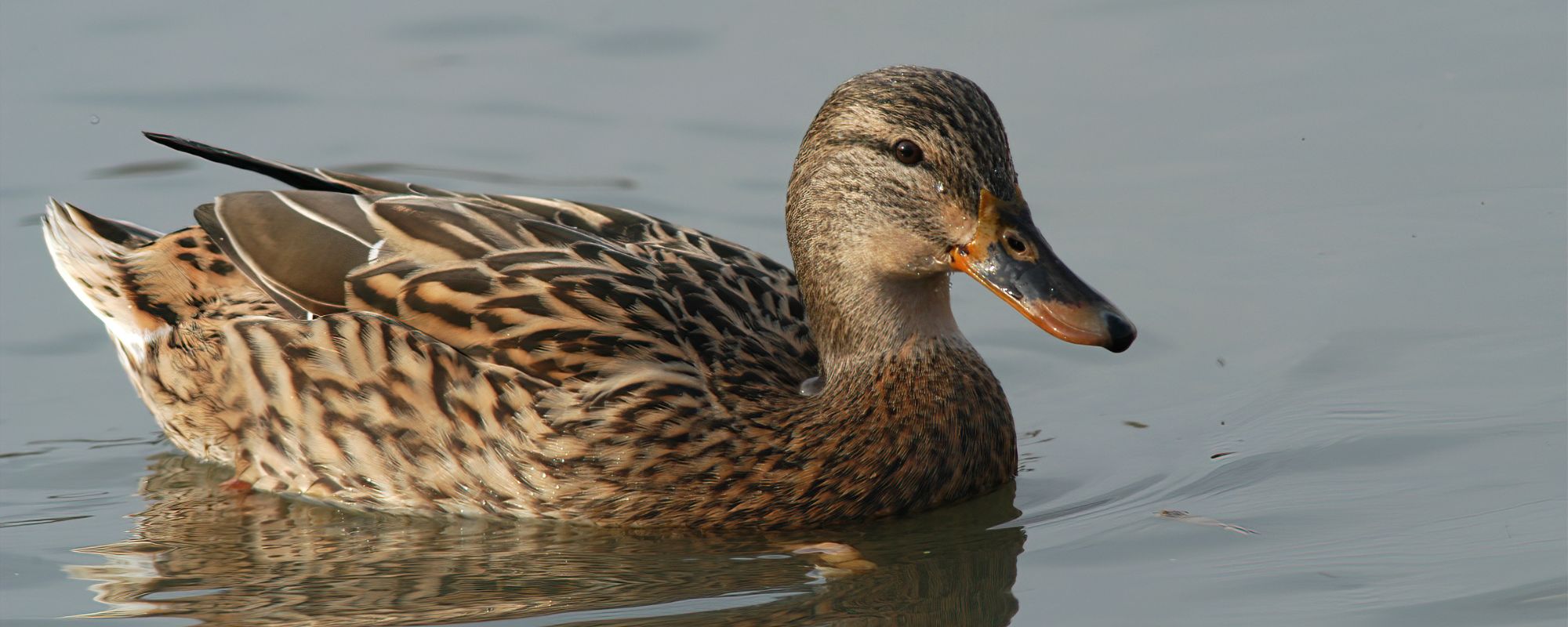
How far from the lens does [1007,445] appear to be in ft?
25.4

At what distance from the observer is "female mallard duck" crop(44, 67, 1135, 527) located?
7.18 metres

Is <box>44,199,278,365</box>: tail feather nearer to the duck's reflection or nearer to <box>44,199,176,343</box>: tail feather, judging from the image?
<box>44,199,176,343</box>: tail feather

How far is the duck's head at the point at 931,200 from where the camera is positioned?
23.0 ft

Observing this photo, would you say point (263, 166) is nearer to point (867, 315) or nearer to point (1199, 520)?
point (867, 315)

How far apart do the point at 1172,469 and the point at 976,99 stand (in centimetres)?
163

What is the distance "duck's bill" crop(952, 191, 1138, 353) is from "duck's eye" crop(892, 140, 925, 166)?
0.26 meters

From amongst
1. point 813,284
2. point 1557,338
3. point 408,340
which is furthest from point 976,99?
point 1557,338

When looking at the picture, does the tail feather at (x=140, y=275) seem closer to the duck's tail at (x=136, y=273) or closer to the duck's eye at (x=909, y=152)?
the duck's tail at (x=136, y=273)

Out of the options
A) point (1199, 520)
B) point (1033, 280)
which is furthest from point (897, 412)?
point (1199, 520)

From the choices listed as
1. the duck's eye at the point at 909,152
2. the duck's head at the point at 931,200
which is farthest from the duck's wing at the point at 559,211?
the duck's eye at the point at 909,152

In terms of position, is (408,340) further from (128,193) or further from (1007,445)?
(128,193)

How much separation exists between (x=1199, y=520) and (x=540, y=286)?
7.91 ft

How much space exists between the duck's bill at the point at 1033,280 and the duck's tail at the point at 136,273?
292 cm

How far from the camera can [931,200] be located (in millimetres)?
7133
